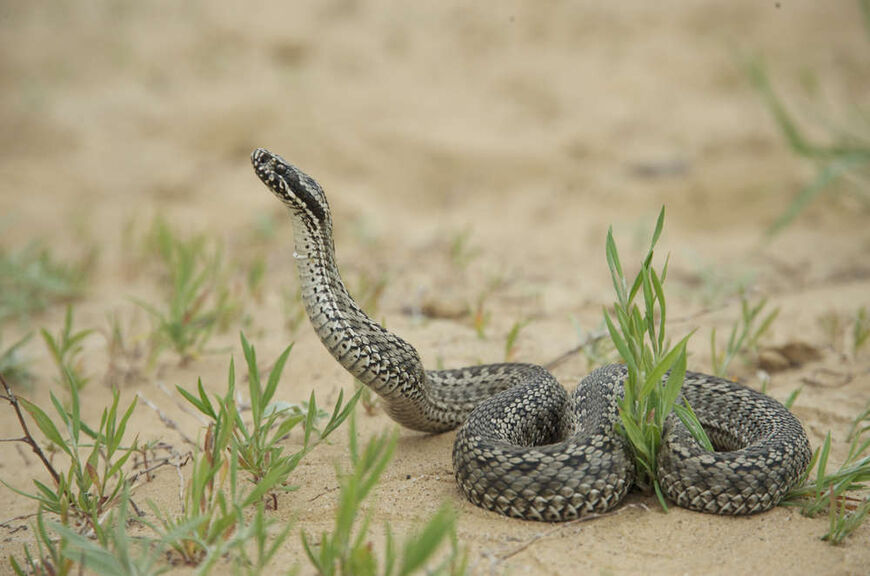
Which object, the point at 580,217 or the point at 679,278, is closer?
the point at 679,278

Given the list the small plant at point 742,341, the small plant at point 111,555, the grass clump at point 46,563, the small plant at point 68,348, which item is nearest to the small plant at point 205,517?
the small plant at point 111,555

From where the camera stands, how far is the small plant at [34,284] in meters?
6.79

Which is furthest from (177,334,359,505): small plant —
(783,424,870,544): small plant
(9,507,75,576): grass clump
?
(783,424,870,544): small plant

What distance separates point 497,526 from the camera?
3.42 metres

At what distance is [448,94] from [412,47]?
1435 mm

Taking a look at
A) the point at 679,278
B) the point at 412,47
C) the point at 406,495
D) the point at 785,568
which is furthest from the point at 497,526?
the point at 412,47

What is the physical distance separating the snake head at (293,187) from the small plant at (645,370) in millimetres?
1695

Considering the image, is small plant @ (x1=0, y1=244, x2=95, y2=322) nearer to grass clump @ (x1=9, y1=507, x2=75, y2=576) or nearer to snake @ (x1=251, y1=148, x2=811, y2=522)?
snake @ (x1=251, y1=148, x2=811, y2=522)

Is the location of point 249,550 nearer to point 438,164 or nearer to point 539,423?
point 539,423

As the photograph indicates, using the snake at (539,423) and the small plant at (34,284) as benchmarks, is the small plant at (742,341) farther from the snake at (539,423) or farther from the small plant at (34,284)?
the small plant at (34,284)

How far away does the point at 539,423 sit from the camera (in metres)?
4.25

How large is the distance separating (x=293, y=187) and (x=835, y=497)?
317 cm

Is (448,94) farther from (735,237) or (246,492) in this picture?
(246,492)

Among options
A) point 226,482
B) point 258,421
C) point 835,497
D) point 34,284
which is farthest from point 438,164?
point 835,497
